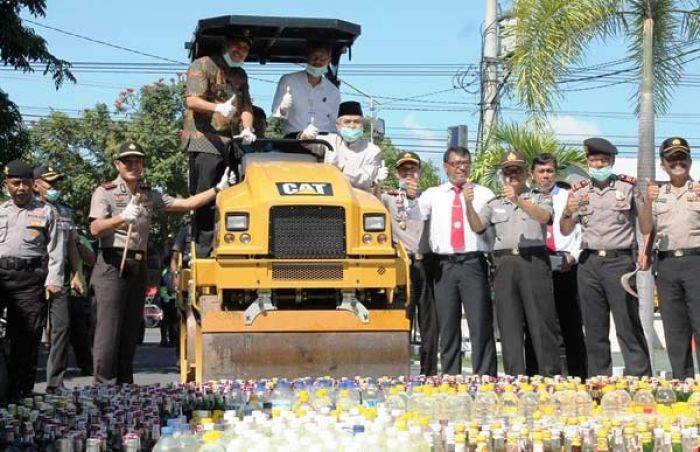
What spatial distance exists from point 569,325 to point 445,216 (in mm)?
1558

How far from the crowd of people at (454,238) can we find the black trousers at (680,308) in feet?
0.04

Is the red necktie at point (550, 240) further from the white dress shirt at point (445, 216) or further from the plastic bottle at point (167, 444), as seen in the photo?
the plastic bottle at point (167, 444)

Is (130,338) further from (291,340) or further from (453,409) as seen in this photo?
(453,409)

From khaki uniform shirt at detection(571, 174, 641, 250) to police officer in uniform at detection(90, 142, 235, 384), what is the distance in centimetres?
314

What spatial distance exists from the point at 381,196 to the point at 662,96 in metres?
8.30

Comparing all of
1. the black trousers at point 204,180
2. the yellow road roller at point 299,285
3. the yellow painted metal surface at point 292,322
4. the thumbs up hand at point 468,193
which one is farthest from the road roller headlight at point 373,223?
the black trousers at point 204,180

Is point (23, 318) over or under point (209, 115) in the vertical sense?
under

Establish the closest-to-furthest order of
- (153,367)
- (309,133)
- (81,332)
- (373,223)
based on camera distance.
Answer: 1. (373,223)
2. (309,133)
3. (81,332)
4. (153,367)

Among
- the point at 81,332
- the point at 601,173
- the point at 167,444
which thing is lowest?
the point at 167,444

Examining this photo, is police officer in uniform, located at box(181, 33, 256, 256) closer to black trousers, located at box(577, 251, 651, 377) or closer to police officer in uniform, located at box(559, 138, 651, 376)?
police officer in uniform, located at box(559, 138, 651, 376)

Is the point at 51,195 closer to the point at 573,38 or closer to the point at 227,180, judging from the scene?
the point at 227,180

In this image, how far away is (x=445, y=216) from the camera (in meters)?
10.7

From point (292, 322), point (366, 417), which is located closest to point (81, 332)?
point (292, 322)

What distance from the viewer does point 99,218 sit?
33.3 ft
